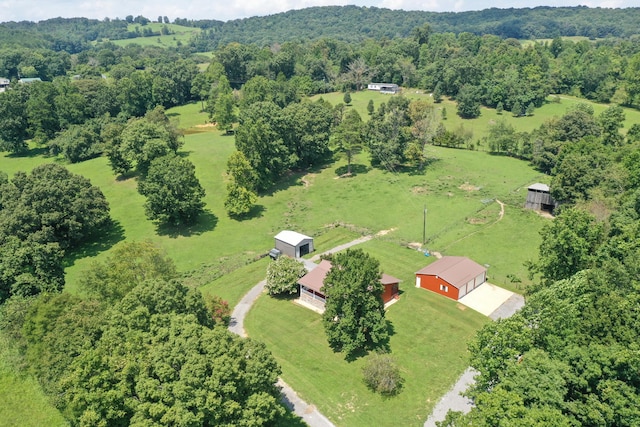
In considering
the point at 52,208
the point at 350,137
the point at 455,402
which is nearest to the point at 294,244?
the point at 455,402

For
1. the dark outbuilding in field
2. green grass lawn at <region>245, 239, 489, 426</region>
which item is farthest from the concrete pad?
the dark outbuilding in field

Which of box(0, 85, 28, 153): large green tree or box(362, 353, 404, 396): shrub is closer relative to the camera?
box(362, 353, 404, 396): shrub

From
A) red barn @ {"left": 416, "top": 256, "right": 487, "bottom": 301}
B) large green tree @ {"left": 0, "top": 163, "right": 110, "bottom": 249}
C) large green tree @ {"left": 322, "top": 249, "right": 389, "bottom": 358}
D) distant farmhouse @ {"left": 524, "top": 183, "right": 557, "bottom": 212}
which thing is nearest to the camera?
large green tree @ {"left": 322, "top": 249, "right": 389, "bottom": 358}

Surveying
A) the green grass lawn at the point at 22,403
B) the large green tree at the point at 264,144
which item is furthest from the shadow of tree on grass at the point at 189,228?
the green grass lawn at the point at 22,403

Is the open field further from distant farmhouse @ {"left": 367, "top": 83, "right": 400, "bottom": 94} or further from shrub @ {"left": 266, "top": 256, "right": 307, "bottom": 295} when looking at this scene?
shrub @ {"left": 266, "top": 256, "right": 307, "bottom": 295}

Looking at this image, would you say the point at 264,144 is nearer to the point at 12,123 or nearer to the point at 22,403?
the point at 22,403

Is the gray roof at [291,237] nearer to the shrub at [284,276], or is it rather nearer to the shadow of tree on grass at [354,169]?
the shrub at [284,276]
